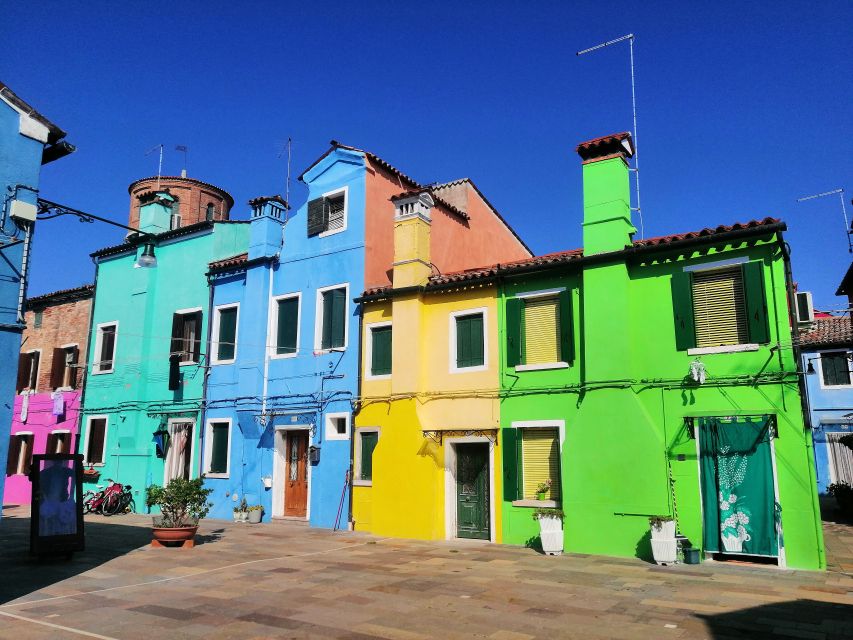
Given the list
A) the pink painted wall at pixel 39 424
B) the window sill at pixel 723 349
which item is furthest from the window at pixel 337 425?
the pink painted wall at pixel 39 424

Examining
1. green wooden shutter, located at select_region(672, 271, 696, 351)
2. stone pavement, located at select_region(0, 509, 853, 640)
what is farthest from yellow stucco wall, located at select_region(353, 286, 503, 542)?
green wooden shutter, located at select_region(672, 271, 696, 351)

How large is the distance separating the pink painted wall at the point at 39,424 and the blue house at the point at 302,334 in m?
6.78

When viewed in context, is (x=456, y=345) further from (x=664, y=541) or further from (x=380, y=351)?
(x=664, y=541)

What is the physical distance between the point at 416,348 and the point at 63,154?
8999mm

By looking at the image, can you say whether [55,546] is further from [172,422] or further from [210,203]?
[210,203]

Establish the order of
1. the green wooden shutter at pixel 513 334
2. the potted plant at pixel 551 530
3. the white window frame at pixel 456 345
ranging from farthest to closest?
the white window frame at pixel 456 345
the green wooden shutter at pixel 513 334
the potted plant at pixel 551 530

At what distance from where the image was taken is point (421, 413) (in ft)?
54.2

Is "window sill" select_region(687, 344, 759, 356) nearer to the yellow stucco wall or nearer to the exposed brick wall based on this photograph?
the yellow stucco wall

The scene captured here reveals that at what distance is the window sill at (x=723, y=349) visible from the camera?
12620mm

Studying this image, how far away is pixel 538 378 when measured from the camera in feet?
49.5

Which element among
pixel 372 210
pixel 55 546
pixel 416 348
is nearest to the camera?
pixel 55 546

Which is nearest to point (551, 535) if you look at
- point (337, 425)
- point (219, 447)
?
point (337, 425)

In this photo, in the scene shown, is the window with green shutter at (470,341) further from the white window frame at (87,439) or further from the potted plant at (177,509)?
the white window frame at (87,439)

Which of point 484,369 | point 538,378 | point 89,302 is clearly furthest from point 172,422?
point 538,378
